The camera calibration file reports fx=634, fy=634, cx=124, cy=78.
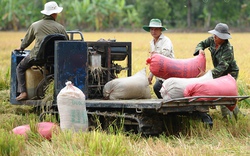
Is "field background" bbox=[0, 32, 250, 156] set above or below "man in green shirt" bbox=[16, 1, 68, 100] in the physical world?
below

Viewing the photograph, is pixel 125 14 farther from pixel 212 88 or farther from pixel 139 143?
pixel 139 143

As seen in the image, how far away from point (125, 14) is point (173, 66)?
2051 inches

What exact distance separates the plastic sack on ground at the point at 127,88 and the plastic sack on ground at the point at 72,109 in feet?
2.51

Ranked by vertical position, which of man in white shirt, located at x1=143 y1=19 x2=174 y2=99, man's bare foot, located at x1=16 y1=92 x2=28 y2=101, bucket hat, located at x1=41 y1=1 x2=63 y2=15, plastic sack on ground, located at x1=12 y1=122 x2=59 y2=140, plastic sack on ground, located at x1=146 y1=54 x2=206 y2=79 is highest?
bucket hat, located at x1=41 y1=1 x2=63 y2=15

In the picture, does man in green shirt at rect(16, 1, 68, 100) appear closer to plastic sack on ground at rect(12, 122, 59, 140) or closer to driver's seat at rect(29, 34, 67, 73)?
driver's seat at rect(29, 34, 67, 73)

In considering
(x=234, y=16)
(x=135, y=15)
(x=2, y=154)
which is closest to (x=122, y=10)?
(x=135, y=15)

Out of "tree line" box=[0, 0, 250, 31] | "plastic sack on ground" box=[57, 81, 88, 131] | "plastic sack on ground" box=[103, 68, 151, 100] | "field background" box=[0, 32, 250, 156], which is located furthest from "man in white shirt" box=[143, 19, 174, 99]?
"tree line" box=[0, 0, 250, 31]

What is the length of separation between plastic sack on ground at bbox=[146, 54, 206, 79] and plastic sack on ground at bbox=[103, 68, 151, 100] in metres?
0.35

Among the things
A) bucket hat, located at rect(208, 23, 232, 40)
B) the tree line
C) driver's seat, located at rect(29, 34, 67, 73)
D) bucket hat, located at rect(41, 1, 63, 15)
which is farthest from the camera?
the tree line

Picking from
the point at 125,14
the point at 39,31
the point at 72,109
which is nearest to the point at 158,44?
the point at 39,31

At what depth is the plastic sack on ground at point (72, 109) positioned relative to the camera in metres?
7.70

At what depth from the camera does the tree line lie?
54.0m

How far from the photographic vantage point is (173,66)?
26.8ft

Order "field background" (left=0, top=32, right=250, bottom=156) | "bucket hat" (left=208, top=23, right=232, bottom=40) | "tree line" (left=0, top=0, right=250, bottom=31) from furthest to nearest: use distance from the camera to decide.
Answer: "tree line" (left=0, top=0, right=250, bottom=31) → "bucket hat" (left=208, top=23, right=232, bottom=40) → "field background" (left=0, top=32, right=250, bottom=156)
